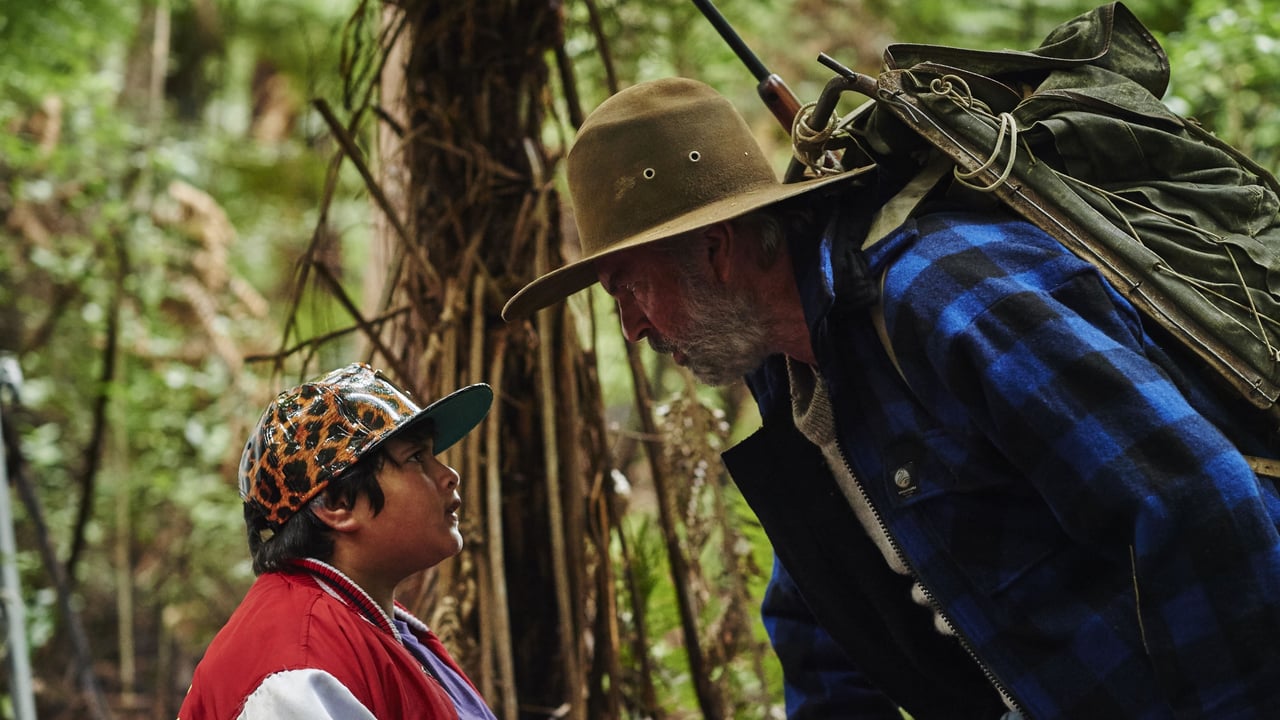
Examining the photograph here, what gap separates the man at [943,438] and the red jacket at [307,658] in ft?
1.88

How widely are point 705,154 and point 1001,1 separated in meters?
5.59

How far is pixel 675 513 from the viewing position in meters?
2.82

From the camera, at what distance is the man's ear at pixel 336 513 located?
6.07 ft

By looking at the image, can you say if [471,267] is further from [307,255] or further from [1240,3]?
[1240,3]

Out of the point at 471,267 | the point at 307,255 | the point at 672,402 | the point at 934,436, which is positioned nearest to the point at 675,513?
the point at 672,402

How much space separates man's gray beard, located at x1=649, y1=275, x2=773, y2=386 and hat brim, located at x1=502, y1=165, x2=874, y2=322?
0.41 ft

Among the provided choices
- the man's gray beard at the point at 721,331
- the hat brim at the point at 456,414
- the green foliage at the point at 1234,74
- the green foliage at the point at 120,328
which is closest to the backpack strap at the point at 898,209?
the man's gray beard at the point at 721,331

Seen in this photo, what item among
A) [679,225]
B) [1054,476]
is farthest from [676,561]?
[1054,476]

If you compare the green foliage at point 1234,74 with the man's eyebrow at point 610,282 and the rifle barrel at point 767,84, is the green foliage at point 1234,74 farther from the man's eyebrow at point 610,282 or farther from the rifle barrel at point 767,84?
the man's eyebrow at point 610,282

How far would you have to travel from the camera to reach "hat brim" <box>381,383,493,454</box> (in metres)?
1.95

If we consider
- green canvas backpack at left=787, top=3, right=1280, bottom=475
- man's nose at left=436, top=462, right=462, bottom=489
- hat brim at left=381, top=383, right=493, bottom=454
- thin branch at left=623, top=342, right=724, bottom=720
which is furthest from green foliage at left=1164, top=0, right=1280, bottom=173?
man's nose at left=436, top=462, right=462, bottom=489

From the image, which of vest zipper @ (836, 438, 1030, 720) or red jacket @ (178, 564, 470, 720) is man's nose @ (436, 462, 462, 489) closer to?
red jacket @ (178, 564, 470, 720)

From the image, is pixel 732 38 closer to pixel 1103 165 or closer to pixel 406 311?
pixel 1103 165

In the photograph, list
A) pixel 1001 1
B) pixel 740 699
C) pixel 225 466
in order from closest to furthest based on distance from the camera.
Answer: pixel 740 699
pixel 1001 1
pixel 225 466
